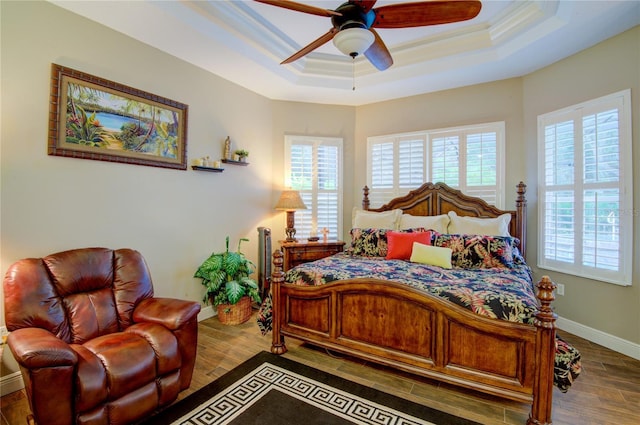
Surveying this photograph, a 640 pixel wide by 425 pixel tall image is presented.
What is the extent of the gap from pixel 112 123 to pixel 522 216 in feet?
14.8

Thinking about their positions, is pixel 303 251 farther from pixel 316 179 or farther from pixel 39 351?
pixel 39 351

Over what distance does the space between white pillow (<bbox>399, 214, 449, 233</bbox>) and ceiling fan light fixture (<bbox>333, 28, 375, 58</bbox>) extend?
2.32 meters

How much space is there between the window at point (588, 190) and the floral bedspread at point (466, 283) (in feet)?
2.11

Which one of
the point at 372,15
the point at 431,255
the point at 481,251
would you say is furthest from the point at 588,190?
the point at 372,15

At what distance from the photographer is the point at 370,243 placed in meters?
3.59

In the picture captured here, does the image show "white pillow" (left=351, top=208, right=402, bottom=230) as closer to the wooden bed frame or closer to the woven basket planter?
the wooden bed frame

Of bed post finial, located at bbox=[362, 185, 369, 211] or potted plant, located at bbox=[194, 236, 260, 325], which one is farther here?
bed post finial, located at bbox=[362, 185, 369, 211]

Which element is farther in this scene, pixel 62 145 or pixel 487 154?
pixel 487 154

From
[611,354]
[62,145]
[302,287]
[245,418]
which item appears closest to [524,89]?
[611,354]

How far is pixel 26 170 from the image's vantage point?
2.24 meters

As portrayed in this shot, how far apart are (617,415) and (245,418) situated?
8.08 feet

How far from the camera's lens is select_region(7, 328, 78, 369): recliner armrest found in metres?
1.48

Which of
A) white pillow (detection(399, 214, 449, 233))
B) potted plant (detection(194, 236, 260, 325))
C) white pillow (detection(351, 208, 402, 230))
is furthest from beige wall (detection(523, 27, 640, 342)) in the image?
potted plant (detection(194, 236, 260, 325))

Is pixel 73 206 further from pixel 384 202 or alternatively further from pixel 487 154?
pixel 487 154
